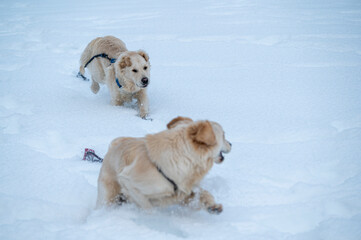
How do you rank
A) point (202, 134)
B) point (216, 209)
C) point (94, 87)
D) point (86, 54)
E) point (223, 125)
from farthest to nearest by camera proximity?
point (86, 54) < point (94, 87) < point (223, 125) < point (216, 209) < point (202, 134)

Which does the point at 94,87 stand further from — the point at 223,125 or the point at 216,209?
the point at 216,209

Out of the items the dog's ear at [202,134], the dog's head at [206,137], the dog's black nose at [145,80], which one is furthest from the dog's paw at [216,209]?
the dog's black nose at [145,80]

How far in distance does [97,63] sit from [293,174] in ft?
14.5

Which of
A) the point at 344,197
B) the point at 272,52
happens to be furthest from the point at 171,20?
the point at 344,197

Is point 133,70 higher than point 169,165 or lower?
higher

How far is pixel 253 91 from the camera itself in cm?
504

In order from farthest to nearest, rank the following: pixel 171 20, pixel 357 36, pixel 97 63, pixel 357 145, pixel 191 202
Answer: pixel 171 20
pixel 357 36
pixel 97 63
pixel 357 145
pixel 191 202

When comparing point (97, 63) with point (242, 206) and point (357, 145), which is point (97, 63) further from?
point (357, 145)

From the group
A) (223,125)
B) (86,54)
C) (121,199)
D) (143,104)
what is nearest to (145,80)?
(143,104)

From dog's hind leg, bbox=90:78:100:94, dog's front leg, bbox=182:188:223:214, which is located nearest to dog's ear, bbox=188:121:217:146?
dog's front leg, bbox=182:188:223:214

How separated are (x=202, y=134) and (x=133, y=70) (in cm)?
305

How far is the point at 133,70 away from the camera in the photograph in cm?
490

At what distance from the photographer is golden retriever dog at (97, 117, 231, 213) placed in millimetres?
2254

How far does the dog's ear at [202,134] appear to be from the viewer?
2.21 m
